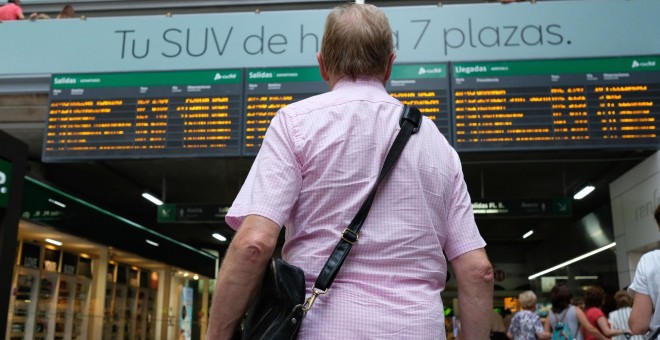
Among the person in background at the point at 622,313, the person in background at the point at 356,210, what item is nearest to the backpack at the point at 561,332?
the person in background at the point at 622,313

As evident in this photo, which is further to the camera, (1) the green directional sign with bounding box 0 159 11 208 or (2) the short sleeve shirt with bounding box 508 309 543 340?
(2) the short sleeve shirt with bounding box 508 309 543 340

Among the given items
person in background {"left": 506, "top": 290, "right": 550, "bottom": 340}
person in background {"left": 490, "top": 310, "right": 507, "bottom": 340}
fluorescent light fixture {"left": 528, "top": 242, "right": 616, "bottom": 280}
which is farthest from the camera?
fluorescent light fixture {"left": 528, "top": 242, "right": 616, "bottom": 280}

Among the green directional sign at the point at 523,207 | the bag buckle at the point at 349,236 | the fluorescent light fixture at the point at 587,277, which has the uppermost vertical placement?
the green directional sign at the point at 523,207

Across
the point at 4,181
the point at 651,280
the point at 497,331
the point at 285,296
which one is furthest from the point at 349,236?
the point at 497,331

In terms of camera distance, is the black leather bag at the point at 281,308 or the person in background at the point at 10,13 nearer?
the black leather bag at the point at 281,308

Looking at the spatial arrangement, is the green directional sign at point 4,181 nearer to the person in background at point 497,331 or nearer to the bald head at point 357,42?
the bald head at point 357,42

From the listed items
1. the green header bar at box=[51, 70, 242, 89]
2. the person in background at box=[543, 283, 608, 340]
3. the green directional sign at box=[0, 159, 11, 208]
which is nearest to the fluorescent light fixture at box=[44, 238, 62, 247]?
the green header bar at box=[51, 70, 242, 89]

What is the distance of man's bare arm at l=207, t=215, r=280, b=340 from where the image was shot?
1.25 meters

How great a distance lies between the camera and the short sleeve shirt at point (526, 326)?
269 inches

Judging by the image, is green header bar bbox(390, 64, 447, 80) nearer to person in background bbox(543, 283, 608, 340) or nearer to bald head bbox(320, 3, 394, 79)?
person in background bbox(543, 283, 608, 340)

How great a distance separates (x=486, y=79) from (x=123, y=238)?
6717 millimetres

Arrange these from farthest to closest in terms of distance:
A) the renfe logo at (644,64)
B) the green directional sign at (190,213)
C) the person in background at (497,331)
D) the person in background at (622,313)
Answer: the person in background at (497,331) < the green directional sign at (190,213) < the renfe logo at (644,64) < the person in background at (622,313)

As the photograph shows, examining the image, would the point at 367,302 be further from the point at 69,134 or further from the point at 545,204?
the point at 545,204

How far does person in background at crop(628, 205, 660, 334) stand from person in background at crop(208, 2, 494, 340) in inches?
79.8
